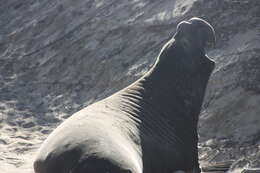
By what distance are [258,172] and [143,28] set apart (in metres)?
6.04

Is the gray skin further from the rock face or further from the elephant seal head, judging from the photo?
the rock face

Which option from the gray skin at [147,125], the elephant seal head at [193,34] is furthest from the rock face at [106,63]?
the elephant seal head at [193,34]

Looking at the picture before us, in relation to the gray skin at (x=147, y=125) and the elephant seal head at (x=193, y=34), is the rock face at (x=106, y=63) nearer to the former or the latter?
the gray skin at (x=147, y=125)

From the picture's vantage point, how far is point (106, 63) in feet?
37.0

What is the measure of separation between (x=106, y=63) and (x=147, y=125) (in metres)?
5.50

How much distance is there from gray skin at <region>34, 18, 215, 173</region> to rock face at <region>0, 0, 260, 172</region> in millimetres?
928

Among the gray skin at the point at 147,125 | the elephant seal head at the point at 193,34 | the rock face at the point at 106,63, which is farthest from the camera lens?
the rock face at the point at 106,63

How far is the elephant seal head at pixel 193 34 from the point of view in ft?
21.6

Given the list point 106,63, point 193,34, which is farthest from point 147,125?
point 106,63

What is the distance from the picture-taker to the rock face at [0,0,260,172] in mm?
7950

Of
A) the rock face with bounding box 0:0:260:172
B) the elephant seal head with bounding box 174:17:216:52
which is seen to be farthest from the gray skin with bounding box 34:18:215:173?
the rock face with bounding box 0:0:260:172

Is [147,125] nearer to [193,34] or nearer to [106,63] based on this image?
[193,34]

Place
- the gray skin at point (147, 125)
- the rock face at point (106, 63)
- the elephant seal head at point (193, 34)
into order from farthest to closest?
the rock face at point (106, 63)
the elephant seal head at point (193, 34)
the gray skin at point (147, 125)

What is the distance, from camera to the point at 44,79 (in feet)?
39.1
